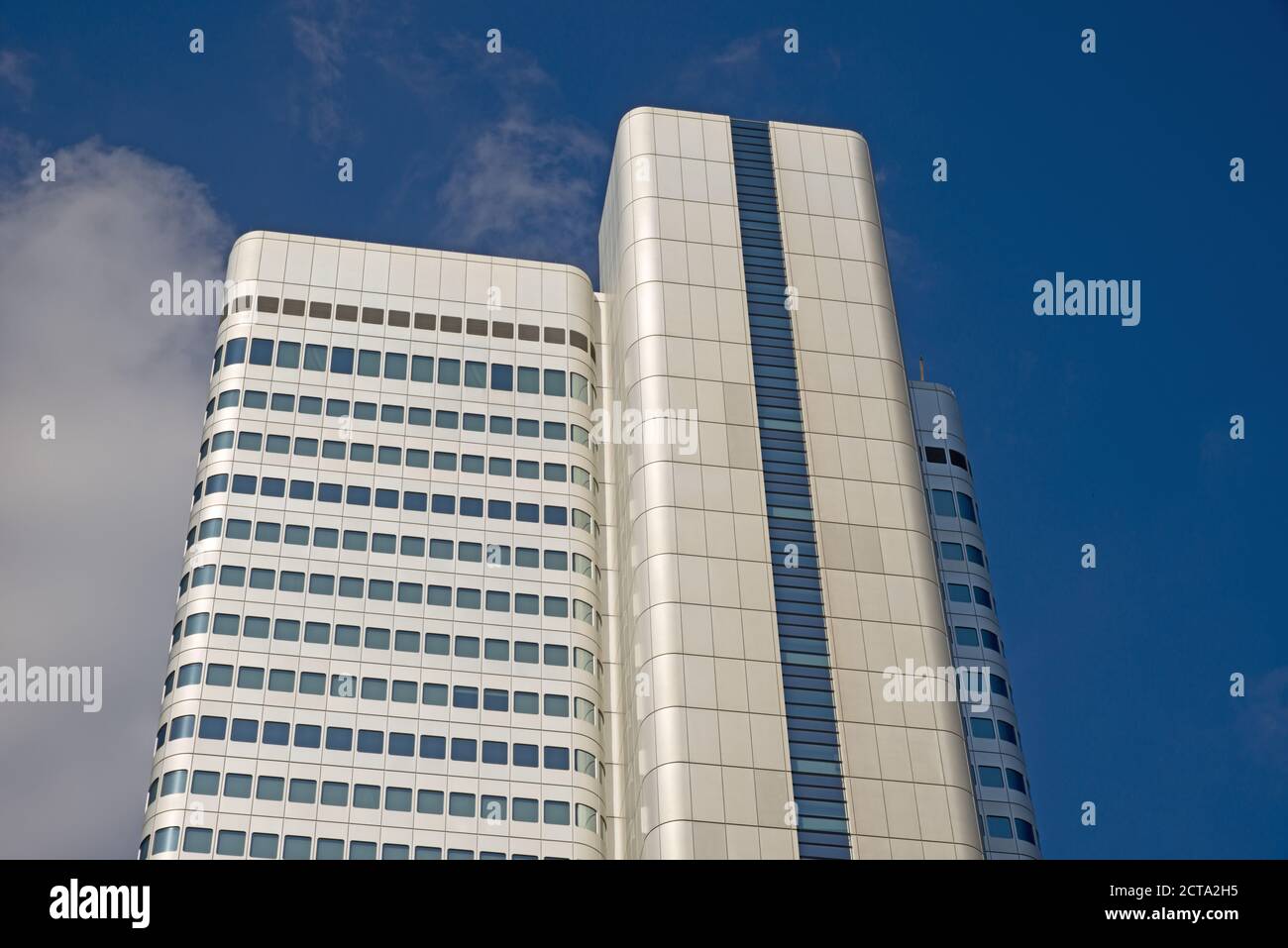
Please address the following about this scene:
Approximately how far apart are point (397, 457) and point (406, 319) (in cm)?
1014

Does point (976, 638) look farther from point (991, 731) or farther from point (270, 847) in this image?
point (270, 847)

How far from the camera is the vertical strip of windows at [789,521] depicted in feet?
232

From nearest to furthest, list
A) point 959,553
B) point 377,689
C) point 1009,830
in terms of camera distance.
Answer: point 377,689 → point 1009,830 → point 959,553

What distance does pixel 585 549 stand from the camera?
8706 cm

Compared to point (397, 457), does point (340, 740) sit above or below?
below

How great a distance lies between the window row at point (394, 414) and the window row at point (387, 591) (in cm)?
836

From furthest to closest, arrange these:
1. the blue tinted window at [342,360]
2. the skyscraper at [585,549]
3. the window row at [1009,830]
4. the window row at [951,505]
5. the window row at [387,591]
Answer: the window row at [951,505] → the blue tinted window at [342,360] → the window row at [387,591] → the window row at [1009,830] → the skyscraper at [585,549]

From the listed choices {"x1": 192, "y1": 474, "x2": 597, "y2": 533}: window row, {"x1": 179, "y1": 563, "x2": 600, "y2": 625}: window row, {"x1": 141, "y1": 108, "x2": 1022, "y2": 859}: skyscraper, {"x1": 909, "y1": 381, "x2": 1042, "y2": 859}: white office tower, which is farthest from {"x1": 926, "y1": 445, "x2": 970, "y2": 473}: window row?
{"x1": 179, "y1": 563, "x2": 600, "y2": 625}: window row

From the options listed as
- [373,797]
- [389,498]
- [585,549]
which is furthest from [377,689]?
[585,549]

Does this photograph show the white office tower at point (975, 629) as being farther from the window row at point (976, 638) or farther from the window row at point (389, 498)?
the window row at point (389, 498)

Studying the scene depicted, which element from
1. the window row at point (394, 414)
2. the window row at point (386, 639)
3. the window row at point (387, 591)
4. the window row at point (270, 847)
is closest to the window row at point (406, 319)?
the window row at point (394, 414)
